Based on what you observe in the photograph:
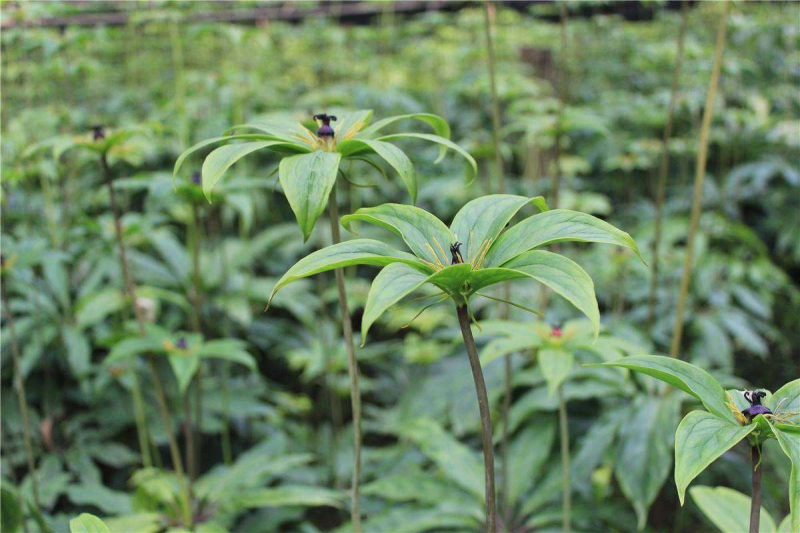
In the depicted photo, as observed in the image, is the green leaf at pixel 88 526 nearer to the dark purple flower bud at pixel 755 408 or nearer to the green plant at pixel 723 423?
the green plant at pixel 723 423

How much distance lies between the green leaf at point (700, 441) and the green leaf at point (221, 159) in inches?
31.1

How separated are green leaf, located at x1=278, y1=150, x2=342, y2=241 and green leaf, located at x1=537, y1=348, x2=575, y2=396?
0.76 metres

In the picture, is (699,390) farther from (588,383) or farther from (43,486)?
(43,486)

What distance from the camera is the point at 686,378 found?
1.01 metres

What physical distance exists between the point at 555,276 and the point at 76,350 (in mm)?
2331

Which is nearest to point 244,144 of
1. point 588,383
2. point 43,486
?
point 588,383

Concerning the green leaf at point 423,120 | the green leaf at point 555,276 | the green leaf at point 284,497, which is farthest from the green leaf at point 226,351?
the green leaf at point 555,276

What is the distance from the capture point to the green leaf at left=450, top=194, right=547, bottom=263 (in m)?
1.13

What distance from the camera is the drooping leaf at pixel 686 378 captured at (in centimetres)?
99

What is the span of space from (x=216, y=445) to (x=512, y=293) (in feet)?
5.26

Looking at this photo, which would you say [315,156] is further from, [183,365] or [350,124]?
[183,365]

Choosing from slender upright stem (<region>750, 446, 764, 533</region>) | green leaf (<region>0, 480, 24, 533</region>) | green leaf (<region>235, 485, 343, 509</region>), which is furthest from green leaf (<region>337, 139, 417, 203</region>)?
green leaf (<region>0, 480, 24, 533</region>)

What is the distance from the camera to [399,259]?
1.00 meters

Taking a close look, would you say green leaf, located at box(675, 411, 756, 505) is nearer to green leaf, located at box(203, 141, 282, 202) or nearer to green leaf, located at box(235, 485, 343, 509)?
green leaf, located at box(203, 141, 282, 202)
